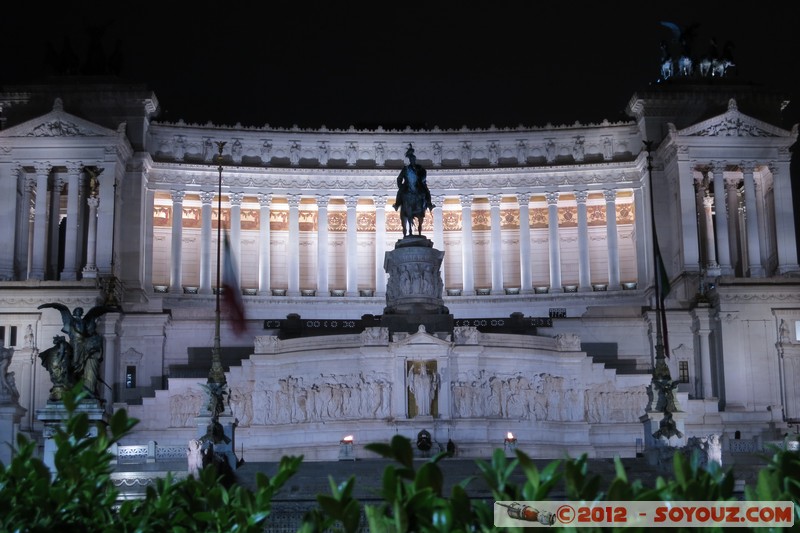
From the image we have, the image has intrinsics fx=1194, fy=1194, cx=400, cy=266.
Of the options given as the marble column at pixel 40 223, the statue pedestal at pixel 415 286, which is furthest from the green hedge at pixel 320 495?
the marble column at pixel 40 223

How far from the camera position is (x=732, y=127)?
8006cm

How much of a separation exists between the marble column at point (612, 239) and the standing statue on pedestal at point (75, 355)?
5285 centimetres

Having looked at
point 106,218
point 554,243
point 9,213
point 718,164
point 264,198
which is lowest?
point 554,243

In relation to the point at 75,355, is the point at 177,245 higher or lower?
higher

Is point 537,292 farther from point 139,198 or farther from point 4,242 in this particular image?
point 4,242

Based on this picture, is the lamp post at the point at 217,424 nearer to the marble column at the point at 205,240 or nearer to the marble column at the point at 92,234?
the marble column at the point at 92,234

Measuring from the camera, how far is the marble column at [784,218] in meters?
78.4

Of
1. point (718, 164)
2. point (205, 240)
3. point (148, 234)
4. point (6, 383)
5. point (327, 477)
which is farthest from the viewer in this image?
point (205, 240)

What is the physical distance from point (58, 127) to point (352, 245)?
22290 millimetres

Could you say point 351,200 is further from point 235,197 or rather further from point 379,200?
point 235,197

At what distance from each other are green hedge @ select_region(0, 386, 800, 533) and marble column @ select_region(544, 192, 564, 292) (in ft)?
248

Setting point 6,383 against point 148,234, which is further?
point 148,234

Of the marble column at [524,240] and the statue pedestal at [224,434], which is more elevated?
the marble column at [524,240]

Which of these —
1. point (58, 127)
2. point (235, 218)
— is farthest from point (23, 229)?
point (235, 218)
